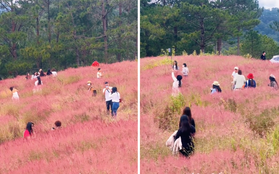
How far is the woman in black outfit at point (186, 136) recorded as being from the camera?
3835mm

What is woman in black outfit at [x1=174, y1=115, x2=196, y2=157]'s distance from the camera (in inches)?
151

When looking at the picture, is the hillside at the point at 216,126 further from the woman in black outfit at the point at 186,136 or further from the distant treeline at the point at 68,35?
the distant treeline at the point at 68,35

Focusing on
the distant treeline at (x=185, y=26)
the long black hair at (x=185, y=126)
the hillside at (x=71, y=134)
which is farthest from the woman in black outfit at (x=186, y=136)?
the distant treeline at (x=185, y=26)

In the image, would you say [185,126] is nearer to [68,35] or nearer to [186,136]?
[186,136]

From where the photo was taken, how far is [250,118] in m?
4.90

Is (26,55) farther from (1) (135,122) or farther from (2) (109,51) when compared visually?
(1) (135,122)

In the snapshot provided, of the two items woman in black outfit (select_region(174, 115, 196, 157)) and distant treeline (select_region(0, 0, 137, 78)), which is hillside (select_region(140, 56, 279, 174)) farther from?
distant treeline (select_region(0, 0, 137, 78))

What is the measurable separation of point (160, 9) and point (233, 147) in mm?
10765

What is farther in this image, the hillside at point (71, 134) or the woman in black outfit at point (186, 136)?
the hillside at point (71, 134)

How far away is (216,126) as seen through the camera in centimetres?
476

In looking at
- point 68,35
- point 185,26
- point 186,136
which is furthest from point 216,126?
point 68,35

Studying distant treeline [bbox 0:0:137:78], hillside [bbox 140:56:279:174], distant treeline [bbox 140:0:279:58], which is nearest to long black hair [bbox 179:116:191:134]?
hillside [bbox 140:56:279:174]

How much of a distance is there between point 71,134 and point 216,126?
9.79 ft

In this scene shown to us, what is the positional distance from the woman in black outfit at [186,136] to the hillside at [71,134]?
0.79 m
